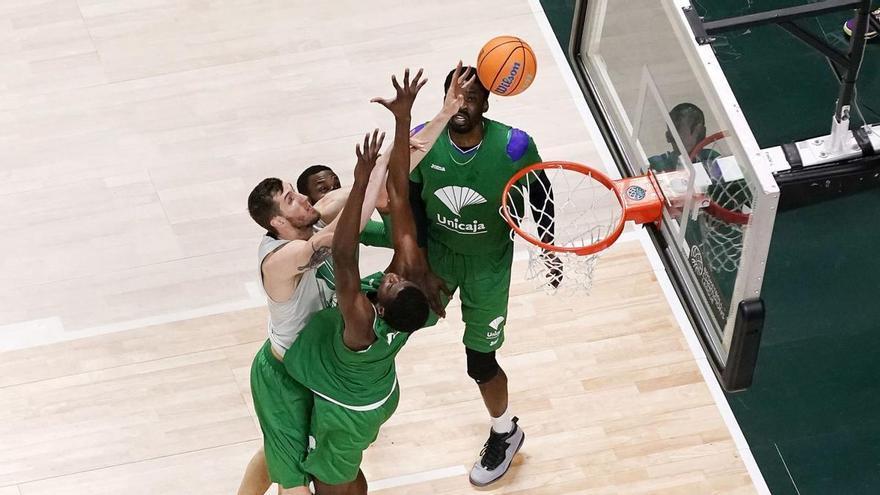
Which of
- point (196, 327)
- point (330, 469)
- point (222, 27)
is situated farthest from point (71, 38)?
point (330, 469)

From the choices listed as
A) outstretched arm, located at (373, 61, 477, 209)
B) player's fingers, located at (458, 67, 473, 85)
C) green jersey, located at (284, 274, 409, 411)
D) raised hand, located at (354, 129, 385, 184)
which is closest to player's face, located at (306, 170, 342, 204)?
outstretched arm, located at (373, 61, 477, 209)

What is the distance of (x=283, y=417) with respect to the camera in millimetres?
4914

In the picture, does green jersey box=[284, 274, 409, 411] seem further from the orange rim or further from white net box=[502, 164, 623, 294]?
white net box=[502, 164, 623, 294]

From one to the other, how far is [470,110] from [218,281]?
209cm

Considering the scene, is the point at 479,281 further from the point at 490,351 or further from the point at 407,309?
the point at 407,309

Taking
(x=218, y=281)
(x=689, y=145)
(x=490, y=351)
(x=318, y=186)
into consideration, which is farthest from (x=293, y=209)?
(x=218, y=281)

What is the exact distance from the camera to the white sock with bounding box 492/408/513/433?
560 cm

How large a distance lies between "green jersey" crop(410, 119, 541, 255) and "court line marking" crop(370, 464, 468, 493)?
114 cm

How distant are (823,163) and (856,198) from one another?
1389mm

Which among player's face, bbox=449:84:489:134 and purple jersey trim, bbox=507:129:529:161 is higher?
player's face, bbox=449:84:489:134

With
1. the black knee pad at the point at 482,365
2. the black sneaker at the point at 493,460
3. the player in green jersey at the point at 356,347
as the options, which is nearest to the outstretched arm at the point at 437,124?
the player in green jersey at the point at 356,347

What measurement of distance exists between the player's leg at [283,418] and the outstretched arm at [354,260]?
0.38 meters

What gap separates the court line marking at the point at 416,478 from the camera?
5.67 m

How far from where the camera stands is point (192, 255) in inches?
258
